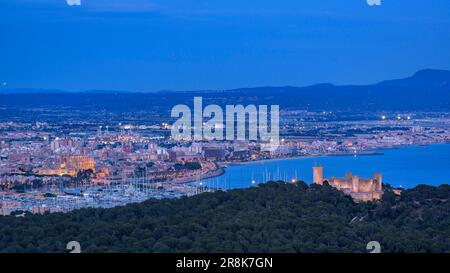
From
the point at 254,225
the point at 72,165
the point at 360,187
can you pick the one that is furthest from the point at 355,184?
the point at 72,165

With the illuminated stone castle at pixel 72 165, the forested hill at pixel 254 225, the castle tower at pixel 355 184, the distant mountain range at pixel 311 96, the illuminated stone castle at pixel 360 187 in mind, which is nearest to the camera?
the forested hill at pixel 254 225

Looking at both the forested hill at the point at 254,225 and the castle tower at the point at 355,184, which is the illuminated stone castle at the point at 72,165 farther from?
the forested hill at the point at 254,225

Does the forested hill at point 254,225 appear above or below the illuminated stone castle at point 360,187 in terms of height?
below

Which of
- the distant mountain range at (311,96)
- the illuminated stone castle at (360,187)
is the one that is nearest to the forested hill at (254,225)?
the illuminated stone castle at (360,187)

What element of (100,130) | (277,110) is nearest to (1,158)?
(100,130)
